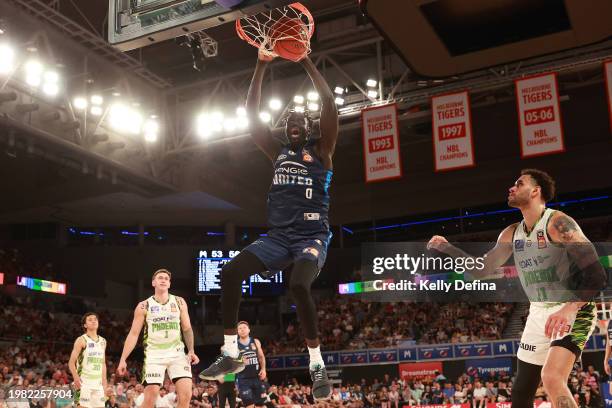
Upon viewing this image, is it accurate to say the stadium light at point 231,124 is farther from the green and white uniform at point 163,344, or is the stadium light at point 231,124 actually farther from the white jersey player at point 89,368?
the green and white uniform at point 163,344

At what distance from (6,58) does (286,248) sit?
14643mm

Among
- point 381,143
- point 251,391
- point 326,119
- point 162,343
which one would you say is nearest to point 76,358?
point 251,391

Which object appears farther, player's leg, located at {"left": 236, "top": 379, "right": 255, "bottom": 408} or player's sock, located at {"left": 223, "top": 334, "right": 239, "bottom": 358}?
player's leg, located at {"left": 236, "top": 379, "right": 255, "bottom": 408}

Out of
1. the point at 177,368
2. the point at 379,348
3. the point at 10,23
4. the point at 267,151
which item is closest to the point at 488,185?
the point at 379,348

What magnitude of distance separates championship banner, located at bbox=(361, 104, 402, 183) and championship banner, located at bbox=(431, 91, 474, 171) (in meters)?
1.09

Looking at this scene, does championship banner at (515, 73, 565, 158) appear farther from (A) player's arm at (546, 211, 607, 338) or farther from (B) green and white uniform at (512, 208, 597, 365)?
(A) player's arm at (546, 211, 607, 338)

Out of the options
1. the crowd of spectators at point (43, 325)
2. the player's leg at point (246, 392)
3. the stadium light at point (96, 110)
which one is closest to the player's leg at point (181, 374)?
the player's leg at point (246, 392)

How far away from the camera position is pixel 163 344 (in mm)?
9172

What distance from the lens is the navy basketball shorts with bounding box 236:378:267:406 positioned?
13133mm

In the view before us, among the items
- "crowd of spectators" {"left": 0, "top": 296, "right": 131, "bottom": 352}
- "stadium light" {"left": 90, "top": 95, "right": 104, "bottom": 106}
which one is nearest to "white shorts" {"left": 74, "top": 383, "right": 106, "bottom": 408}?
"stadium light" {"left": 90, "top": 95, "right": 104, "bottom": 106}

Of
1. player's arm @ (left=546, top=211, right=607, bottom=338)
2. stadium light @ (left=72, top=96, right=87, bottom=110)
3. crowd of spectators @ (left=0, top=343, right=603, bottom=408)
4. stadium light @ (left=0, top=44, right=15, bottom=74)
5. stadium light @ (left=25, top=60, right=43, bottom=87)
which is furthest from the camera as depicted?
stadium light @ (left=72, top=96, right=87, bottom=110)

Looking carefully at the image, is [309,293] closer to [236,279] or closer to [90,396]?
[236,279]

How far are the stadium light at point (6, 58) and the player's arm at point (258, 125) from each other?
1367 cm

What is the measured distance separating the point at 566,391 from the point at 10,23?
1734 centimetres
